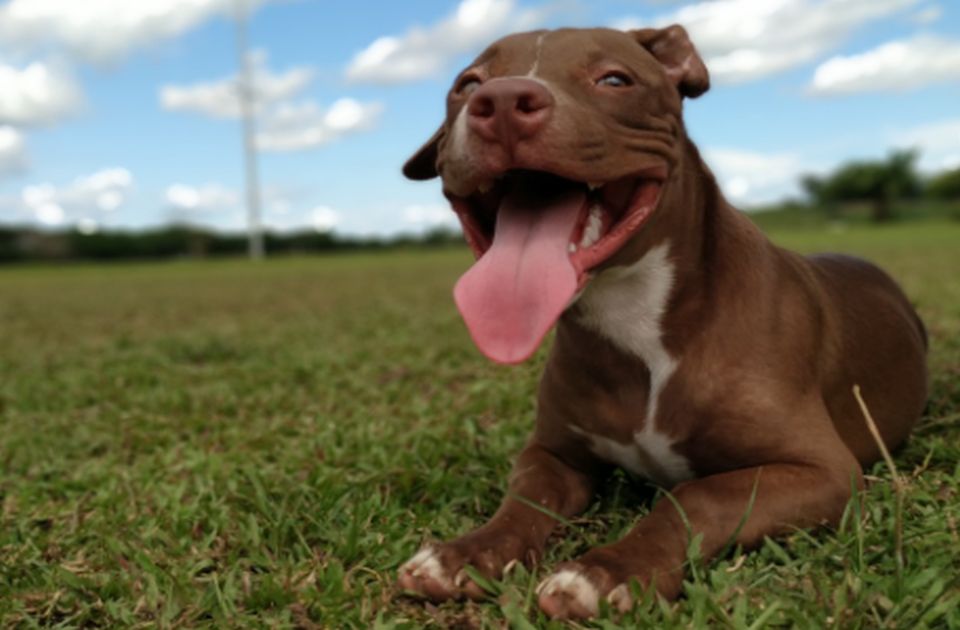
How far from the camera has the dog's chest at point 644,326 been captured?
2691 mm

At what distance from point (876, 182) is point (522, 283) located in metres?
99.4

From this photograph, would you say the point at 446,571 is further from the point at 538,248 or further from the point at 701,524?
the point at 538,248

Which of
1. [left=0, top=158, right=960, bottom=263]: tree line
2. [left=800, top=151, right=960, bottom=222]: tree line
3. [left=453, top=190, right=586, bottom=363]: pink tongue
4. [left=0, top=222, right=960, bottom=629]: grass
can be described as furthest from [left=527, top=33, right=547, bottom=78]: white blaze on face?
[left=800, top=151, right=960, bottom=222]: tree line

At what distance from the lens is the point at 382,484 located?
3.36 meters

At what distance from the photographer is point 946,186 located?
90.9 m

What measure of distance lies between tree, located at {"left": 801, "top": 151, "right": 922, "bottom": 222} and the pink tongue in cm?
9502

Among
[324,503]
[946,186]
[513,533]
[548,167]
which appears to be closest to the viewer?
[548,167]

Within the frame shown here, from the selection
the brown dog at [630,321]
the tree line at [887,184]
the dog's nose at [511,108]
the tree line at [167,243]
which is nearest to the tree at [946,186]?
the tree line at [887,184]

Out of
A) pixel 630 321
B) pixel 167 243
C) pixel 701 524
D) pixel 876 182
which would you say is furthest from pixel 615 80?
pixel 876 182

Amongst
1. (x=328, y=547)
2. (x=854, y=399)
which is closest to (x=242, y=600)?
(x=328, y=547)

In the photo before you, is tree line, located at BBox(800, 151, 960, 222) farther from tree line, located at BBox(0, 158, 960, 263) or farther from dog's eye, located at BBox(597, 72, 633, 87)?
dog's eye, located at BBox(597, 72, 633, 87)

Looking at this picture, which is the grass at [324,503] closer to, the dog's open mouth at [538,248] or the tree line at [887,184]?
the dog's open mouth at [538,248]

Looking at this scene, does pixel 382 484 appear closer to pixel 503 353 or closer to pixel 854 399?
pixel 503 353

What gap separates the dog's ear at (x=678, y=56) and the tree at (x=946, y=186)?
97.1 metres
